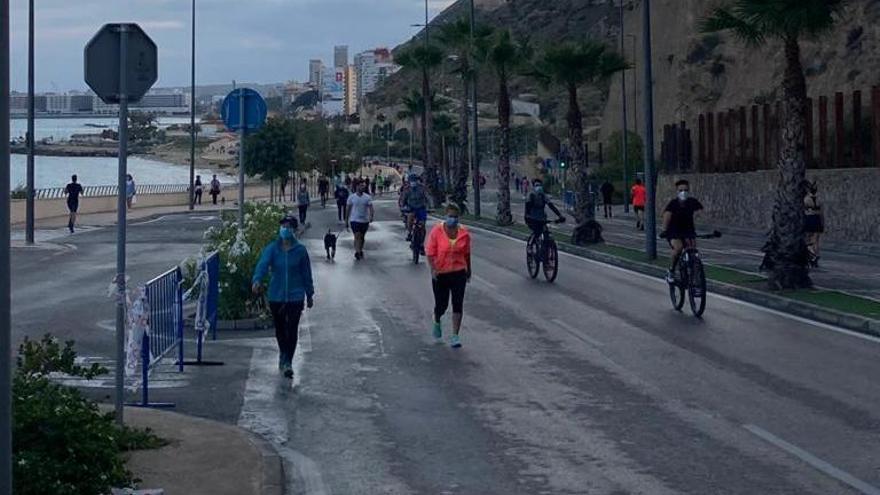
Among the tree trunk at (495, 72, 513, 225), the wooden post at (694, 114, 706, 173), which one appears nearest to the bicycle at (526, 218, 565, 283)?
the tree trunk at (495, 72, 513, 225)

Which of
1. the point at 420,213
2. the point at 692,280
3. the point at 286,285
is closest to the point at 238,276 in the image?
the point at 286,285

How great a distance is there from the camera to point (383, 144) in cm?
18088

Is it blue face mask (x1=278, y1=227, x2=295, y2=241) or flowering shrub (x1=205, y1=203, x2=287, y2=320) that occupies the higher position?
blue face mask (x1=278, y1=227, x2=295, y2=241)

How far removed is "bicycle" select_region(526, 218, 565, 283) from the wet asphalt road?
2408 mm

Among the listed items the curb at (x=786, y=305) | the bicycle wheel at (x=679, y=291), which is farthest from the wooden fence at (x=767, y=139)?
the bicycle wheel at (x=679, y=291)

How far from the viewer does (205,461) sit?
10297mm

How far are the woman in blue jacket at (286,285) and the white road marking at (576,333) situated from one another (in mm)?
4078

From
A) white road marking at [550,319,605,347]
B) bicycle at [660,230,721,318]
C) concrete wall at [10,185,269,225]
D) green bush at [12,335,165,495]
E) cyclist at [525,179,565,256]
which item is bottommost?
white road marking at [550,319,605,347]

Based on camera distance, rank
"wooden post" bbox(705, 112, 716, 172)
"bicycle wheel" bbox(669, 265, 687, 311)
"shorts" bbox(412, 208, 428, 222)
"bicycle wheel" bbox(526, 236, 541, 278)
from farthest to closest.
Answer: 1. "wooden post" bbox(705, 112, 716, 172)
2. "shorts" bbox(412, 208, 428, 222)
3. "bicycle wheel" bbox(526, 236, 541, 278)
4. "bicycle wheel" bbox(669, 265, 687, 311)

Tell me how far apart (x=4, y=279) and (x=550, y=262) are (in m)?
21.2

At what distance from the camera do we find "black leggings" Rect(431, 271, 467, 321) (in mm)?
17156

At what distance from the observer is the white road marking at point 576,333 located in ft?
57.4

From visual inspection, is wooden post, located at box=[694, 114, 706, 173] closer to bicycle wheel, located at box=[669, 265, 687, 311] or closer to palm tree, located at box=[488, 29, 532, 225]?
palm tree, located at box=[488, 29, 532, 225]

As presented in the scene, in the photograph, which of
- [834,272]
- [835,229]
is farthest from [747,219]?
[834,272]
